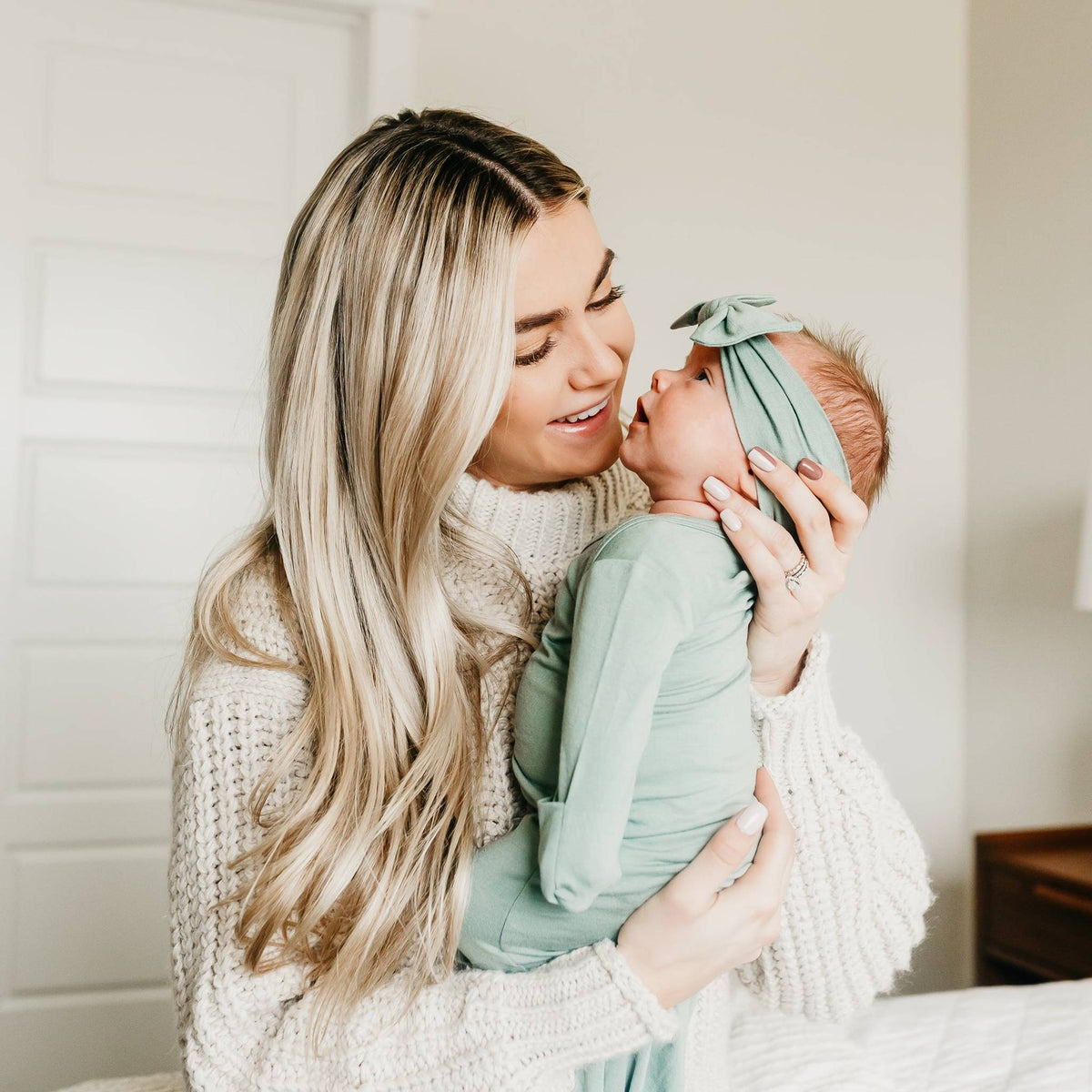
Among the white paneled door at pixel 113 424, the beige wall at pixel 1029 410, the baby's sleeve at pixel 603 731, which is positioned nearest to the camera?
the baby's sleeve at pixel 603 731

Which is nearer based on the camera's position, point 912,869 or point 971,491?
point 912,869

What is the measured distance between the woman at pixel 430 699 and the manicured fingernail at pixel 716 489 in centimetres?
2

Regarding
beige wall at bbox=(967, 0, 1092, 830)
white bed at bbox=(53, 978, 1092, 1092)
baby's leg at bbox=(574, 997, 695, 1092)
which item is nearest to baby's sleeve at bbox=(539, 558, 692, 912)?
baby's leg at bbox=(574, 997, 695, 1092)

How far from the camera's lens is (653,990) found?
3.12 feet

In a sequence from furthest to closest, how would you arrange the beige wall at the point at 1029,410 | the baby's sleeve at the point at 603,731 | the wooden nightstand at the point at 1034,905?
1. the beige wall at the point at 1029,410
2. the wooden nightstand at the point at 1034,905
3. the baby's sleeve at the point at 603,731

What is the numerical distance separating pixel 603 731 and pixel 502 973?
0.27 m

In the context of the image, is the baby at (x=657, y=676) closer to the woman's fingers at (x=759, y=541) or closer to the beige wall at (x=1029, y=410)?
the woman's fingers at (x=759, y=541)

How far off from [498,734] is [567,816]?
0.27 meters

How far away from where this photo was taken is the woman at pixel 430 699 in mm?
968

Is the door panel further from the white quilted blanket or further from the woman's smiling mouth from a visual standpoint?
the white quilted blanket

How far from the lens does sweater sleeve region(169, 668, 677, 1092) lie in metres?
0.93

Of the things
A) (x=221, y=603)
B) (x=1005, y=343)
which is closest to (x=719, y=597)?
(x=221, y=603)

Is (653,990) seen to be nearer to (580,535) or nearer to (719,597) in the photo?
(719,597)

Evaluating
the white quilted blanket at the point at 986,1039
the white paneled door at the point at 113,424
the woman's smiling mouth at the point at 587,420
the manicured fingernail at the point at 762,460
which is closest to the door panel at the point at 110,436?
the white paneled door at the point at 113,424
